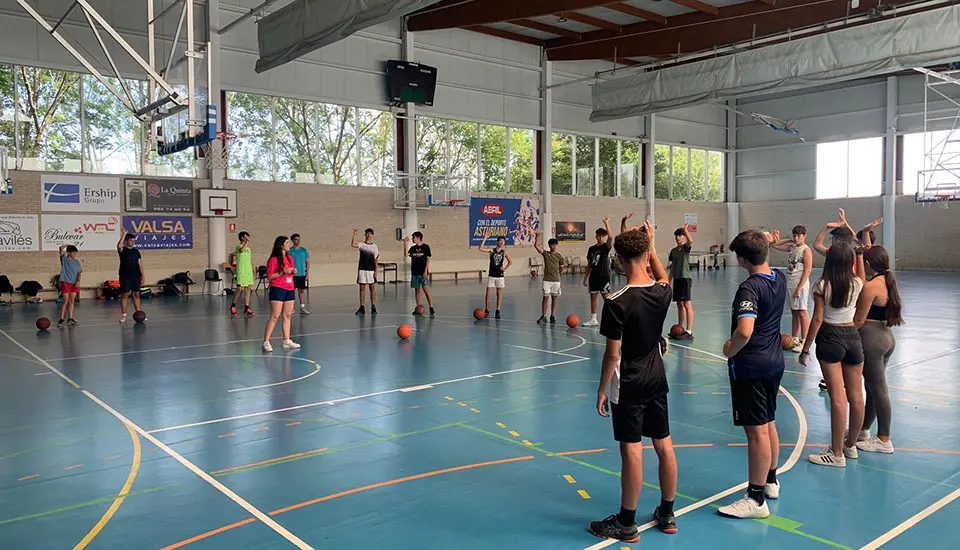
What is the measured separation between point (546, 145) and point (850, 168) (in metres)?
17.0

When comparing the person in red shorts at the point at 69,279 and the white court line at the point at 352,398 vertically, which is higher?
the person in red shorts at the point at 69,279

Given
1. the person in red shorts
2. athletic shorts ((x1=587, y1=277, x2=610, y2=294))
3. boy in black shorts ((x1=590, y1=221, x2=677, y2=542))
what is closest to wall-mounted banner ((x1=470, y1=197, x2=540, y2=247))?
athletic shorts ((x1=587, y1=277, x2=610, y2=294))

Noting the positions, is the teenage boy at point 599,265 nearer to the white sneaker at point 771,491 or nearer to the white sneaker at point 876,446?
the white sneaker at point 876,446

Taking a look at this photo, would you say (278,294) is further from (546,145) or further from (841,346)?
(546,145)

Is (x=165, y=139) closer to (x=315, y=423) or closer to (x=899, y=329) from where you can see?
(x=315, y=423)

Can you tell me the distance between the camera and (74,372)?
31.1 ft

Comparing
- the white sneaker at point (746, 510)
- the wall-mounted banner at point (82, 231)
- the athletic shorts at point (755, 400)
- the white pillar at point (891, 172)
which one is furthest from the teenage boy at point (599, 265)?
the white pillar at point (891, 172)

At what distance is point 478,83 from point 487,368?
75.8 feet

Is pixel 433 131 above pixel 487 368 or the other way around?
above

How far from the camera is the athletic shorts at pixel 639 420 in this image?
13.8 feet

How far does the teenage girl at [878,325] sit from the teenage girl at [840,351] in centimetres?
12

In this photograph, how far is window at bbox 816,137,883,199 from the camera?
35.7m

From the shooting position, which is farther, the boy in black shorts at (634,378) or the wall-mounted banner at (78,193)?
the wall-mounted banner at (78,193)

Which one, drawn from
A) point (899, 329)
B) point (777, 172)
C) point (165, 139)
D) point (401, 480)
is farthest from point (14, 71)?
point (777, 172)
